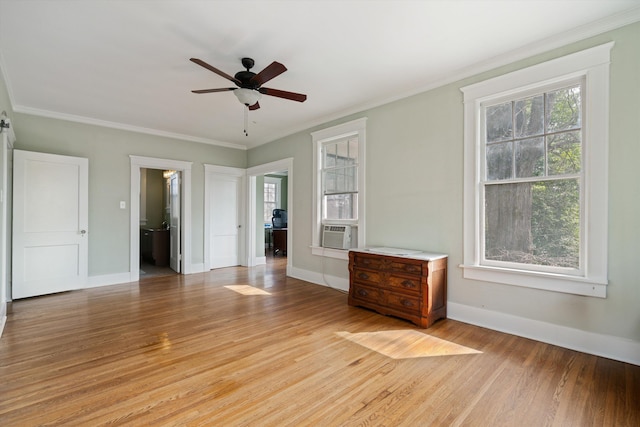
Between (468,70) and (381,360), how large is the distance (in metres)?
3.08

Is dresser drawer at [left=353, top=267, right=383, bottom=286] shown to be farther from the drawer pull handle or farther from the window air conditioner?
the window air conditioner

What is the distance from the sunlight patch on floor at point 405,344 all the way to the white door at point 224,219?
431 cm

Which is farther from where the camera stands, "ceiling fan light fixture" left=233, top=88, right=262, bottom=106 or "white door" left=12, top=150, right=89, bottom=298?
"white door" left=12, top=150, right=89, bottom=298

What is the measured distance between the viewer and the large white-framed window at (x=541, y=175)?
2541 millimetres

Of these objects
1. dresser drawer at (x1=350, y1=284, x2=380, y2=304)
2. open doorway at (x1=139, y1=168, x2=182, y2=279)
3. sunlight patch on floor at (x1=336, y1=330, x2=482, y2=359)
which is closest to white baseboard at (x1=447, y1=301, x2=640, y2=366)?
sunlight patch on floor at (x1=336, y1=330, x2=482, y2=359)

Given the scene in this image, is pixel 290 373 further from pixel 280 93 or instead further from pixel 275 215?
pixel 275 215

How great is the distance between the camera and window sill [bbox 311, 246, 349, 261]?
15.3ft

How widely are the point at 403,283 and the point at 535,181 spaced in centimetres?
165

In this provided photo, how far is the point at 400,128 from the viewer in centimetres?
392

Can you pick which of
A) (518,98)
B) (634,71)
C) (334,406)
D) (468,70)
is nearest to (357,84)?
(468,70)

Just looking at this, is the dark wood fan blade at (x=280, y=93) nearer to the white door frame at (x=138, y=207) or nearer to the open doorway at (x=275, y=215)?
the white door frame at (x=138, y=207)

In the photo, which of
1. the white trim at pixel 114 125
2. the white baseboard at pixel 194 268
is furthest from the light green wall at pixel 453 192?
the white baseboard at pixel 194 268

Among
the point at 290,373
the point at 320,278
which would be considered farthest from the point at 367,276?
the point at 290,373

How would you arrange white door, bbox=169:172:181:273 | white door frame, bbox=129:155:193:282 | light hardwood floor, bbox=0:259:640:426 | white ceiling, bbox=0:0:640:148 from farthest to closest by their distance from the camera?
white door, bbox=169:172:181:273
white door frame, bbox=129:155:193:282
white ceiling, bbox=0:0:640:148
light hardwood floor, bbox=0:259:640:426
